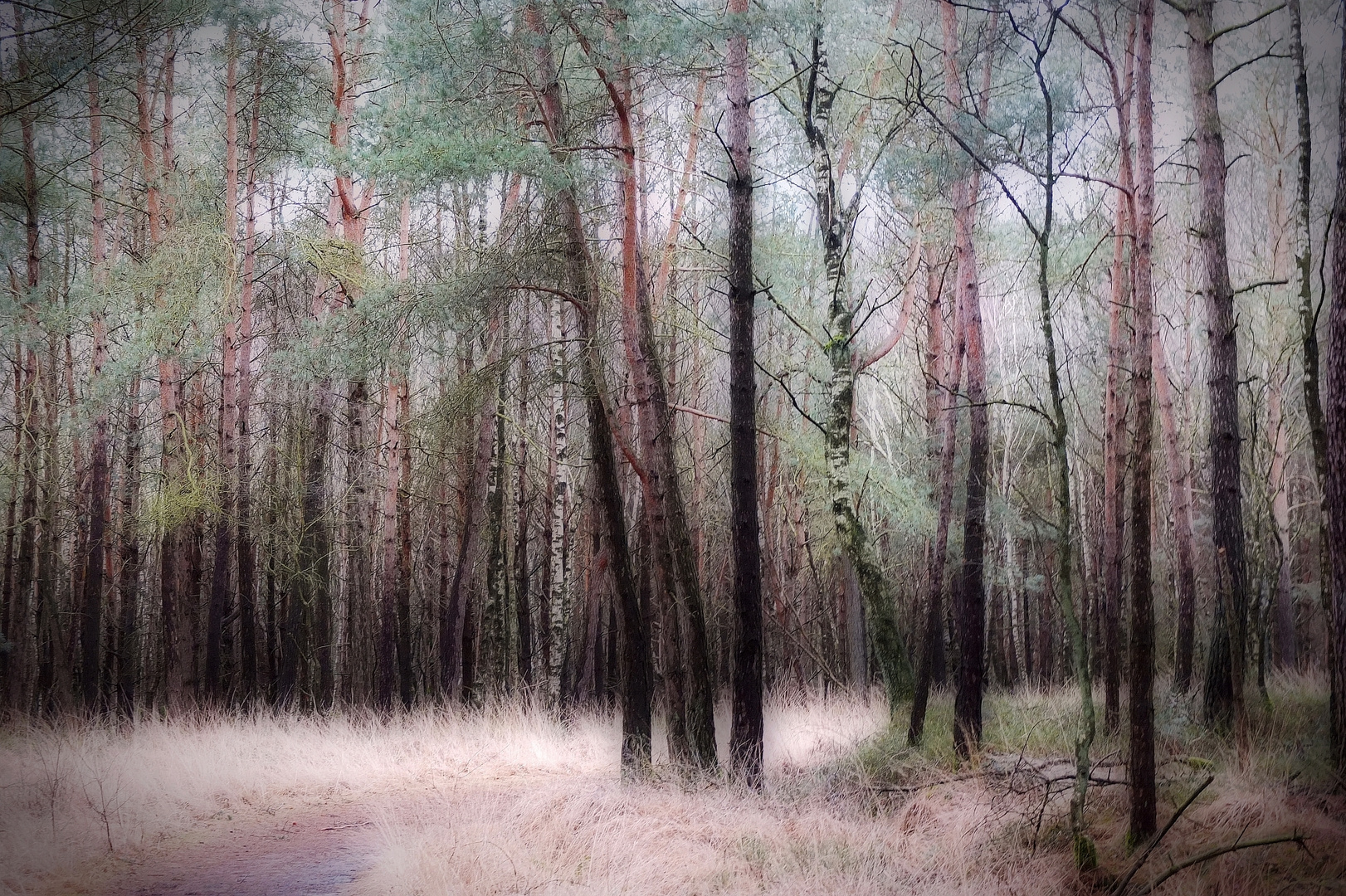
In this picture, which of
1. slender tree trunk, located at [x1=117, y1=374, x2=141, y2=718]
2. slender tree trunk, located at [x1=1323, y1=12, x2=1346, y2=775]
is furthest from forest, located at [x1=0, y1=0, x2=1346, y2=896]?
slender tree trunk, located at [x1=117, y1=374, x2=141, y2=718]

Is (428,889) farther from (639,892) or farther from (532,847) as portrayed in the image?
(639,892)

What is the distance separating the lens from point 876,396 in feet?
53.0

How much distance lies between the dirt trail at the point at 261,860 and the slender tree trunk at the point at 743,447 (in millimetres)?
2793

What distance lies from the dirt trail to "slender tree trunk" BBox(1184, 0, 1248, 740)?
5455mm

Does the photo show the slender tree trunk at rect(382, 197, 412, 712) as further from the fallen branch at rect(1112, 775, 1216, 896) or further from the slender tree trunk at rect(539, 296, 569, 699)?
the fallen branch at rect(1112, 775, 1216, 896)

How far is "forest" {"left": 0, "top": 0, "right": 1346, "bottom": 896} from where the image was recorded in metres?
4.74

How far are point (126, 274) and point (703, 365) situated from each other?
25.9 feet

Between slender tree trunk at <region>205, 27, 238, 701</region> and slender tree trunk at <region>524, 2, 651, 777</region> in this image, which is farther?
slender tree trunk at <region>205, 27, 238, 701</region>

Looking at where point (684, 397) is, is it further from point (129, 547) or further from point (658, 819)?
point (658, 819)

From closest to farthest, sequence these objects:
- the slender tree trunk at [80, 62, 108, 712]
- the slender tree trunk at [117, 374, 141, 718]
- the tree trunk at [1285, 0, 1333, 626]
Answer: the tree trunk at [1285, 0, 1333, 626] → the slender tree trunk at [80, 62, 108, 712] → the slender tree trunk at [117, 374, 141, 718]

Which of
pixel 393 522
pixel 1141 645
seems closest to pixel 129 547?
pixel 393 522

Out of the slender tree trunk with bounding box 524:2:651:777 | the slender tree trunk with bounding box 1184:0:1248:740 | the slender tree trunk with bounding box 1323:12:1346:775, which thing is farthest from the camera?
the slender tree trunk with bounding box 524:2:651:777

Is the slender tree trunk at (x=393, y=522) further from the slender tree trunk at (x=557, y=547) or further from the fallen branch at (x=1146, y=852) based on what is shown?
the fallen branch at (x=1146, y=852)

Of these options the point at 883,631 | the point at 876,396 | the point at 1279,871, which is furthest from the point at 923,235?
the point at 1279,871
